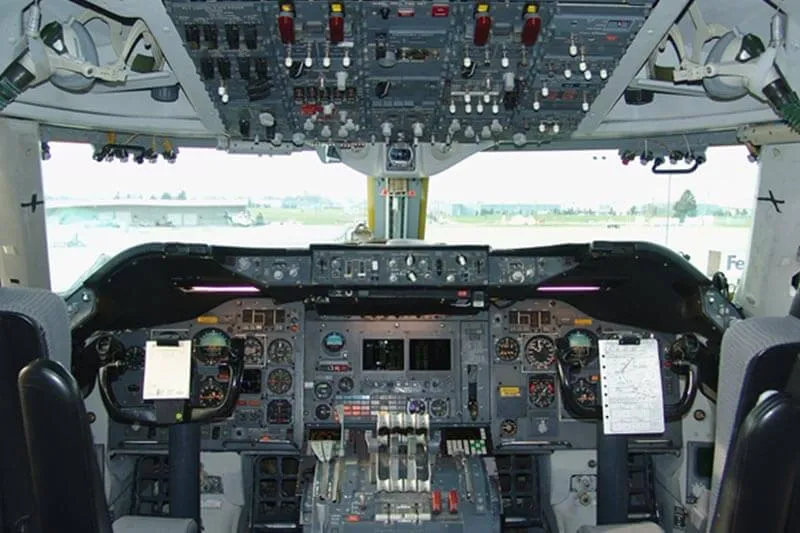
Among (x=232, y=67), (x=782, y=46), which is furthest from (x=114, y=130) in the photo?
(x=782, y=46)

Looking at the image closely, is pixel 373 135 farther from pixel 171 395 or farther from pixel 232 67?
pixel 171 395

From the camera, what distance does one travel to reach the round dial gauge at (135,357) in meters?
3.39

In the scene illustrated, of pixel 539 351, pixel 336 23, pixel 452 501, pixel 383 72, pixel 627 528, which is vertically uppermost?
pixel 336 23

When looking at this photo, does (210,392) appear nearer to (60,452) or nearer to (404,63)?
(404,63)

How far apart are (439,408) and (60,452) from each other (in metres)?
2.39

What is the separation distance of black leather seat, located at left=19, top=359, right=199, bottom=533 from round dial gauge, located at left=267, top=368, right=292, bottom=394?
6.70 ft

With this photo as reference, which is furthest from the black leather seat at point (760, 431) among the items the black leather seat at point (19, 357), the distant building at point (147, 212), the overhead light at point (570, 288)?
the distant building at point (147, 212)

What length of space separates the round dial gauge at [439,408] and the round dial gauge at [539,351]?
19.9 inches

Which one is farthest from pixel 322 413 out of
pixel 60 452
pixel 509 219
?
pixel 60 452

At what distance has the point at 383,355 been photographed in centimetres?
360

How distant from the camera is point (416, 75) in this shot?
318cm

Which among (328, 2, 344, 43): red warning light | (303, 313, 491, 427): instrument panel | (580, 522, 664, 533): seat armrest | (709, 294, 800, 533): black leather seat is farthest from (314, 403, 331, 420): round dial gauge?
(709, 294, 800, 533): black leather seat

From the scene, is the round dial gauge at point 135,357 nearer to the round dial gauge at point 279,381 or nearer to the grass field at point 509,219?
the round dial gauge at point 279,381

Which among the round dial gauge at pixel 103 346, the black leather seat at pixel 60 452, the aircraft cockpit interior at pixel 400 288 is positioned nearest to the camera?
the black leather seat at pixel 60 452
